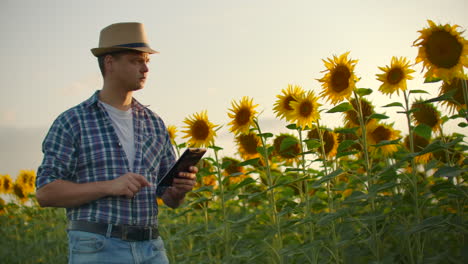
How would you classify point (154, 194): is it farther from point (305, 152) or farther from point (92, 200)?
point (305, 152)

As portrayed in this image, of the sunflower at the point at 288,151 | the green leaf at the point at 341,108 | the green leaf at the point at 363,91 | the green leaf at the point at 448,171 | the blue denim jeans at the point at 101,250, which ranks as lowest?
the blue denim jeans at the point at 101,250

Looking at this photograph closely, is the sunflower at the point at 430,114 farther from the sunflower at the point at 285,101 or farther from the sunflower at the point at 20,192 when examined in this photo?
the sunflower at the point at 20,192

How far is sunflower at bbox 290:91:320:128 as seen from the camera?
178 inches

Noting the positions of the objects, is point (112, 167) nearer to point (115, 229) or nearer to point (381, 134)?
point (115, 229)

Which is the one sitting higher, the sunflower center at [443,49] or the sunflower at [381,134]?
the sunflower center at [443,49]

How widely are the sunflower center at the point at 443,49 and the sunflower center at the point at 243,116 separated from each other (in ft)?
5.75

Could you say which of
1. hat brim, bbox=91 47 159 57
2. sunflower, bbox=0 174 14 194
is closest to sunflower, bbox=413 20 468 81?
hat brim, bbox=91 47 159 57

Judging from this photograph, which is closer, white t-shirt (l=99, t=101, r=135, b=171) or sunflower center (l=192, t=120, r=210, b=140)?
white t-shirt (l=99, t=101, r=135, b=171)

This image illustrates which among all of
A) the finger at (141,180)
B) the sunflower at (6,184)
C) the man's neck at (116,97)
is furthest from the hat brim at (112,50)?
the sunflower at (6,184)

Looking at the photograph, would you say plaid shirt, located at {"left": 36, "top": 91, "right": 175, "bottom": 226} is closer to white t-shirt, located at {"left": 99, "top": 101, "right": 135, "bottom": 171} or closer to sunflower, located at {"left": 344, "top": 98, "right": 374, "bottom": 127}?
white t-shirt, located at {"left": 99, "top": 101, "right": 135, "bottom": 171}

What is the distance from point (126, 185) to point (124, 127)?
659 millimetres

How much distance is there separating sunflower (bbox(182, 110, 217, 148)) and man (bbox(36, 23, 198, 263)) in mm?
1397

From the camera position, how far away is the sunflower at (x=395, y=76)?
4.26 meters

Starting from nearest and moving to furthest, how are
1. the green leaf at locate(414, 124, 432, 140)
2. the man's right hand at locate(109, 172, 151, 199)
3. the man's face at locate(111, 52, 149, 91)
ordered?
the man's right hand at locate(109, 172, 151, 199)
the man's face at locate(111, 52, 149, 91)
the green leaf at locate(414, 124, 432, 140)
